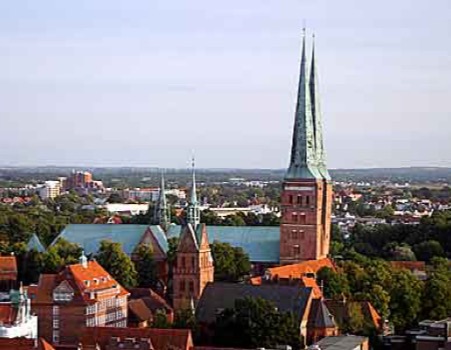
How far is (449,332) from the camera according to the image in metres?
60.0

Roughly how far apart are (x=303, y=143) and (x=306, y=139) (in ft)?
1.59

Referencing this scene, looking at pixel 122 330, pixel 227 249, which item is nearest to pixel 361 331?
pixel 122 330

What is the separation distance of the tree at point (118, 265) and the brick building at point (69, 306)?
13.1m

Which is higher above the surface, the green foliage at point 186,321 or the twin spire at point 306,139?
the twin spire at point 306,139

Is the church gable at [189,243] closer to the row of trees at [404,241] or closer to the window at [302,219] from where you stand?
the window at [302,219]

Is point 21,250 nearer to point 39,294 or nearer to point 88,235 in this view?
point 88,235

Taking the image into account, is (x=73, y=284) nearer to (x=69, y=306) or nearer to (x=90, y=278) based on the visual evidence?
(x=69, y=306)

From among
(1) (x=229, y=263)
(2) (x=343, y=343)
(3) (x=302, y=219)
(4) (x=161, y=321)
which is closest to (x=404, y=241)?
(3) (x=302, y=219)

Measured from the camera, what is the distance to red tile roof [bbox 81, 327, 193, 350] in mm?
60688

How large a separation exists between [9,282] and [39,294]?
21882 millimetres

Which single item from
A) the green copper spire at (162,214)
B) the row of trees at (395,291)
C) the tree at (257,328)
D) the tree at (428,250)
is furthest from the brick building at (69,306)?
the tree at (428,250)

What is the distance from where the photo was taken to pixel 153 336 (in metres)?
61.3

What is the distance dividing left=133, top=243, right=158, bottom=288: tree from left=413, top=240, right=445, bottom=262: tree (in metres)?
35.3

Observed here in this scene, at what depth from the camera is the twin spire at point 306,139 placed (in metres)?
96.6
